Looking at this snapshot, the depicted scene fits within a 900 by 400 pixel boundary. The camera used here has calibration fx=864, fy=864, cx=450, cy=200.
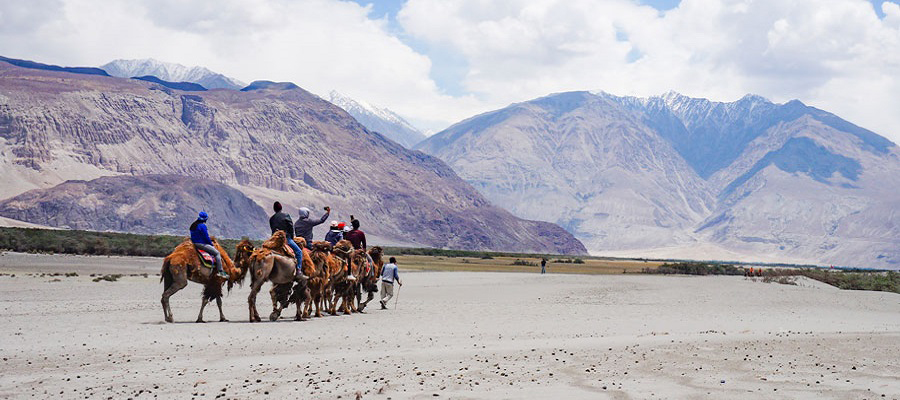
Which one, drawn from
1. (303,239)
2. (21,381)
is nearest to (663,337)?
(303,239)

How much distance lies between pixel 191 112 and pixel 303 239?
17293cm

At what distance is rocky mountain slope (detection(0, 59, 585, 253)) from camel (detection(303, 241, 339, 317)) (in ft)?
418

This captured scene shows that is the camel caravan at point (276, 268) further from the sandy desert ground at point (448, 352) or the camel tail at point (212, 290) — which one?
the sandy desert ground at point (448, 352)

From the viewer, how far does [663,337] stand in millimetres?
15859

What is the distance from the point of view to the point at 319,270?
63.4 ft

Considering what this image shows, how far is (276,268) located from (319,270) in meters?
1.61

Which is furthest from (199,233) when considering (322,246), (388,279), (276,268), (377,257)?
(388,279)

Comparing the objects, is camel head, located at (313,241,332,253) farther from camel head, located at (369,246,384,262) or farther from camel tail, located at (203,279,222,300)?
camel head, located at (369,246,384,262)

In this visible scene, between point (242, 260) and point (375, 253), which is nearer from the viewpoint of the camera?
point (242, 260)

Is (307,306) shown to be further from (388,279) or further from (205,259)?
(388,279)

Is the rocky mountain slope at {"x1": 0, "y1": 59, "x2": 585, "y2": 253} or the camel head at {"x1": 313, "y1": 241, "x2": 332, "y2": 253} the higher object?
the rocky mountain slope at {"x1": 0, "y1": 59, "x2": 585, "y2": 253}

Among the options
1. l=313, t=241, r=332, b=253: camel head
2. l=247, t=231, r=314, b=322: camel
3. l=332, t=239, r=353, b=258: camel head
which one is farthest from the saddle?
l=332, t=239, r=353, b=258: camel head

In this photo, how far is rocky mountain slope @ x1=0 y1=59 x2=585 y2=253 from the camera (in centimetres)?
14650

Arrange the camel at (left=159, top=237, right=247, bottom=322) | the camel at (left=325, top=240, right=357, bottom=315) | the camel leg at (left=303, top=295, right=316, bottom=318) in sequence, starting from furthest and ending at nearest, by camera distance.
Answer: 1. the camel at (left=325, top=240, right=357, bottom=315)
2. the camel leg at (left=303, top=295, right=316, bottom=318)
3. the camel at (left=159, top=237, right=247, bottom=322)
